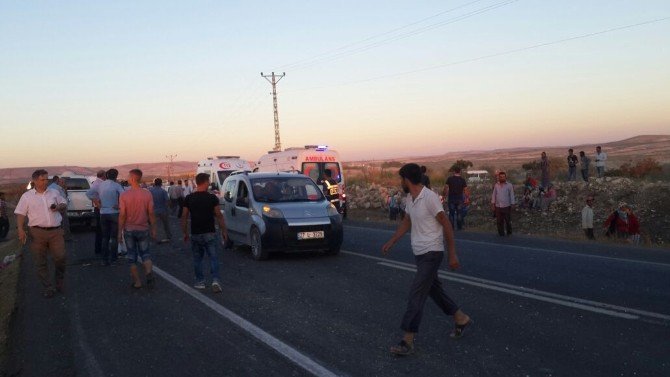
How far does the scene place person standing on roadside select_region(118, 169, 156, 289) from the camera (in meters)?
10.4

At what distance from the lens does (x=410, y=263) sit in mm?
12125

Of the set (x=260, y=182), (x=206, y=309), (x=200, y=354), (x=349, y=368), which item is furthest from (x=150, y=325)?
(x=260, y=182)

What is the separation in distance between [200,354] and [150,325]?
1.64 m

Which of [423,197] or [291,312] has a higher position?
[423,197]

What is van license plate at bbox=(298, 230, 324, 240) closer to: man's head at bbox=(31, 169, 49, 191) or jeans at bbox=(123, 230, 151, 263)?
jeans at bbox=(123, 230, 151, 263)

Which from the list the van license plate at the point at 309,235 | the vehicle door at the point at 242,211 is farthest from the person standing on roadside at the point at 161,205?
the van license plate at the point at 309,235

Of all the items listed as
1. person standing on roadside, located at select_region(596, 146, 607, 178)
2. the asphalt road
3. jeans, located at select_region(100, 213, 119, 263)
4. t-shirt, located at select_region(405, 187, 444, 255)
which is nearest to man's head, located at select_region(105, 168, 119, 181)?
jeans, located at select_region(100, 213, 119, 263)

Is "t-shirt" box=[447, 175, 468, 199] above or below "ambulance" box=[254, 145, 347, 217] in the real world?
below

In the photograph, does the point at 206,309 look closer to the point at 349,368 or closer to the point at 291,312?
the point at 291,312

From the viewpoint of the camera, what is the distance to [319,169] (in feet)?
83.0

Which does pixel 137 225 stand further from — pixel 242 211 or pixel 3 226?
pixel 3 226

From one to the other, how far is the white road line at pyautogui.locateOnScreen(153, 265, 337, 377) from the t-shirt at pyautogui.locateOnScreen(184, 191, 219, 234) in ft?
3.24

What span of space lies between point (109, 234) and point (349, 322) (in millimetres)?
7479

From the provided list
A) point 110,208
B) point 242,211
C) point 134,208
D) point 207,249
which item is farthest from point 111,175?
point 207,249
